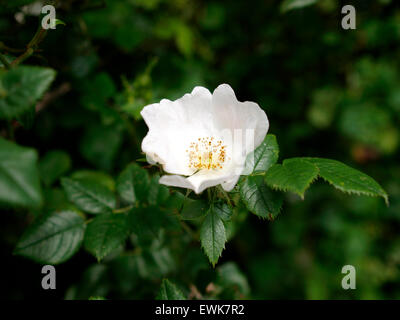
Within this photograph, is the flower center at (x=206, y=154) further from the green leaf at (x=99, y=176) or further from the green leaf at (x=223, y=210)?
the green leaf at (x=99, y=176)

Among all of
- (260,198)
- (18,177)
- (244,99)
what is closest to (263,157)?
(260,198)

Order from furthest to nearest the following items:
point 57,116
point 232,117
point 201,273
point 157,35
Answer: point 157,35 < point 57,116 < point 201,273 < point 232,117

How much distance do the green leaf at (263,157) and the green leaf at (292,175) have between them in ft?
0.20

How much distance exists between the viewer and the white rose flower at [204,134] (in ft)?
3.30

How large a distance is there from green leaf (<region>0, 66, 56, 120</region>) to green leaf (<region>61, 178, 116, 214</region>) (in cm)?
54

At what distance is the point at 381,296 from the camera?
2.75 metres

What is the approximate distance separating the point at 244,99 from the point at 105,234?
1654 mm

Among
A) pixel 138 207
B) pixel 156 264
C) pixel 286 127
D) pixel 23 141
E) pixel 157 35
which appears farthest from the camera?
pixel 286 127

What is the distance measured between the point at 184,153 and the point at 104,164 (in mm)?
908

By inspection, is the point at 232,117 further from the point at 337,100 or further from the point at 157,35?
the point at 337,100

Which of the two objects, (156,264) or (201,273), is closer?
(201,273)

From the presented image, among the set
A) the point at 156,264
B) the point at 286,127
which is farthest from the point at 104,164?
the point at 286,127

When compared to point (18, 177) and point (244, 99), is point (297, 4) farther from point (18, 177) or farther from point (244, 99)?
point (18, 177)

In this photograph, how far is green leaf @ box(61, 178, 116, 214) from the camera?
132 cm
